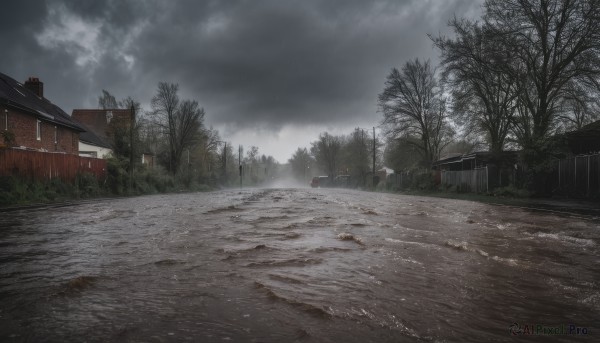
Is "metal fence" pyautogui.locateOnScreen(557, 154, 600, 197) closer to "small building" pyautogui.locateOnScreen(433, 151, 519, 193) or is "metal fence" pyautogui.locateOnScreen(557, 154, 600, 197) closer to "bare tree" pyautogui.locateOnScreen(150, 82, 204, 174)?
"small building" pyautogui.locateOnScreen(433, 151, 519, 193)

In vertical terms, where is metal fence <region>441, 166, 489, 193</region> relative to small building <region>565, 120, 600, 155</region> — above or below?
below

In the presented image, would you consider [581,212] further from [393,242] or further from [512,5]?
[512,5]

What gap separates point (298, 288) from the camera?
11.0 ft

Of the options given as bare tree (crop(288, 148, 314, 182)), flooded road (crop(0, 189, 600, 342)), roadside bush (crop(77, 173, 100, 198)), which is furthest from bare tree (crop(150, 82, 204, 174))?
bare tree (crop(288, 148, 314, 182))

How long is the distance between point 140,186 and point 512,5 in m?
28.5

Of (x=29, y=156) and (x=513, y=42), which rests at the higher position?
(x=513, y=42)

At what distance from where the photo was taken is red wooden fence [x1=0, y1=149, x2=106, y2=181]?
1544 cm

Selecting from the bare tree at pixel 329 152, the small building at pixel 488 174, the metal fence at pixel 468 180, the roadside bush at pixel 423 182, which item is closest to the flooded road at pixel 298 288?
the small building at pixel 488 174

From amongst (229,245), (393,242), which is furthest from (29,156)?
(393,242)

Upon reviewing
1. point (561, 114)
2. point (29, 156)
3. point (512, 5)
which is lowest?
point (29, 156)

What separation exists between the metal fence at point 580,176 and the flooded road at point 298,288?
10718 mm

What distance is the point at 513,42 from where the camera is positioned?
779 inches

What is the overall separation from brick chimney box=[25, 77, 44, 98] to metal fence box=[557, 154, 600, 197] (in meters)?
37.5

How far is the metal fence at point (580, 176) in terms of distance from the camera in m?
14.5
